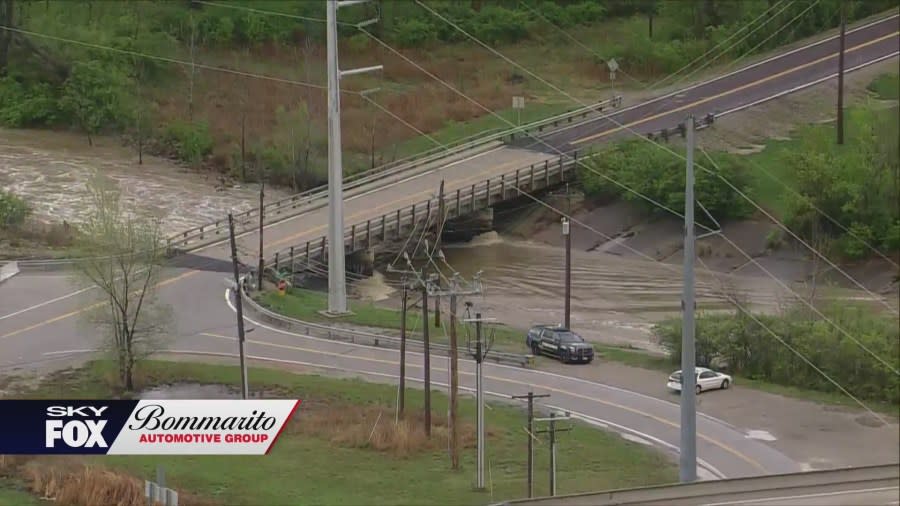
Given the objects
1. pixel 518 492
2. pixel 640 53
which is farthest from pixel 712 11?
pixel 518 492

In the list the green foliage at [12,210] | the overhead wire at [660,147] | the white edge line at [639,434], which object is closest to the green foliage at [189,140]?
the overhead wire at [660,147]

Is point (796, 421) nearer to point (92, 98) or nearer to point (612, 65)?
point (92, 98)

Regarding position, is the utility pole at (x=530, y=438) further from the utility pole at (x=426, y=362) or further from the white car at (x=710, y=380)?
the white car at (x=710, y=380)

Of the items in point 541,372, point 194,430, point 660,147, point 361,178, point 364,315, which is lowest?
point 194,430

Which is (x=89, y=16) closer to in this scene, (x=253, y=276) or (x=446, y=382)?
(x=253, y=276)

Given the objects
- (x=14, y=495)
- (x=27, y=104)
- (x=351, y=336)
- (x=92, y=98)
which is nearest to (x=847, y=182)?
(x=351, y=336)

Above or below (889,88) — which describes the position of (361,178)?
below
